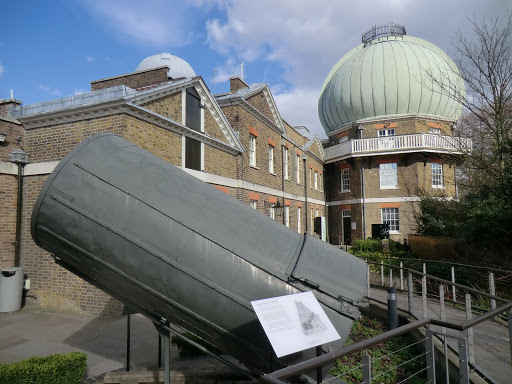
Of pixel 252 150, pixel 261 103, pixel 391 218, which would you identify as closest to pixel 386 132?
pixel 391 218

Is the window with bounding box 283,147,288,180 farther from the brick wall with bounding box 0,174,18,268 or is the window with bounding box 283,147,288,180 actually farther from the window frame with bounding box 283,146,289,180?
the brick wall with bounding box 0,174,18,268

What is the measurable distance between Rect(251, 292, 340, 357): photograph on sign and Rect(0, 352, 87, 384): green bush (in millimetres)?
3667

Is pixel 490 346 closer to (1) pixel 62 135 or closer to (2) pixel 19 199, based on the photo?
(1) pixel 62 135

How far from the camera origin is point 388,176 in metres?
27.4

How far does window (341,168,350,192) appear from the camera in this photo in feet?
97.0

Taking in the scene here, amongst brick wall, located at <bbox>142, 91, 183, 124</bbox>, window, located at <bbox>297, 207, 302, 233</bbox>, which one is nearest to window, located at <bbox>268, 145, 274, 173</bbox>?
window, located at <bbox>297, 207, 302, 233</bbox>

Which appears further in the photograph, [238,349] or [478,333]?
[478,333]

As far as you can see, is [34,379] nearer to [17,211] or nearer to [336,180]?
[17,211]

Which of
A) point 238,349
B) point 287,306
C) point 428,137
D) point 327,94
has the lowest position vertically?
point 238,349

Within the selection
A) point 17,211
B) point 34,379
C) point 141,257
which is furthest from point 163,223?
point 17,211

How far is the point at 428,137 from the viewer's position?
25906 millimetres

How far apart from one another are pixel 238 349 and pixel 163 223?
1.62m

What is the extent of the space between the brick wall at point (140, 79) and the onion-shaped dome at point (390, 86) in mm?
19427

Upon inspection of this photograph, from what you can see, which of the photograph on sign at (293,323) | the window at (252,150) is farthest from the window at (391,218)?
the photograph on sign at (293,323)
